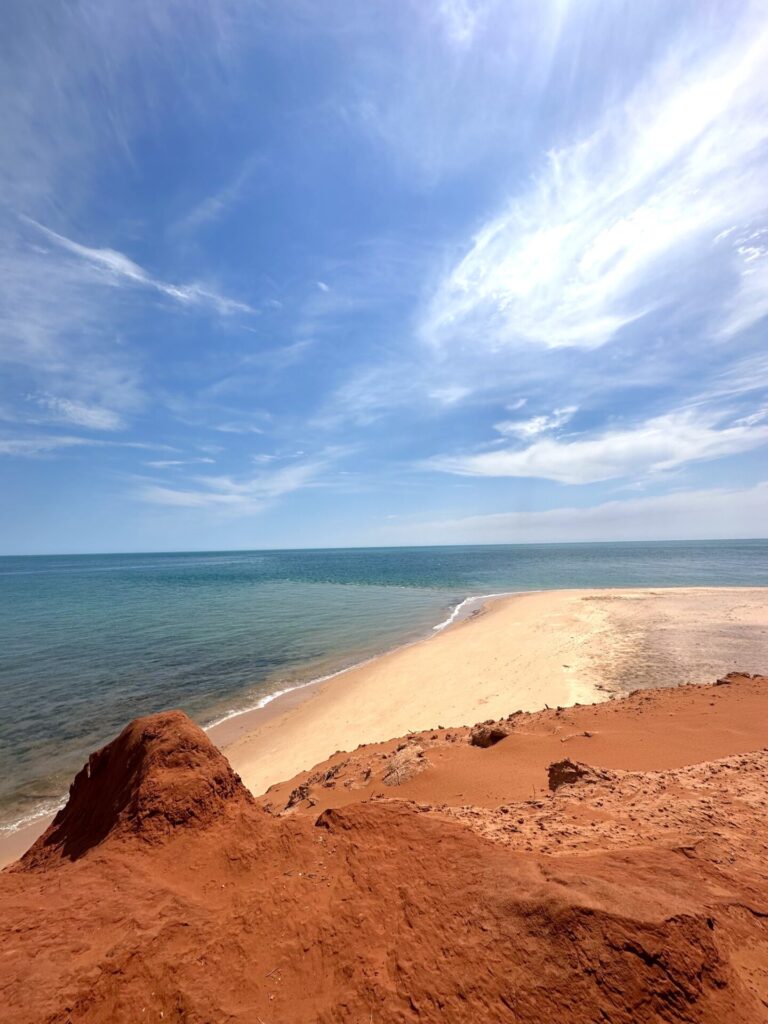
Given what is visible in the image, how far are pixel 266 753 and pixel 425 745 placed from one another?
240 inches

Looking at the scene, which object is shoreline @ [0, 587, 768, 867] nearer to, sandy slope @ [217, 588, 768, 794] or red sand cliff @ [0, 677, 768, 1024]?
sandy slope @ [217, 588, 768, 794]

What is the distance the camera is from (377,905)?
3467 mm

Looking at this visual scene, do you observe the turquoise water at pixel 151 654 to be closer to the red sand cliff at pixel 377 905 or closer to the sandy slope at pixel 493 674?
the sandy slope at pixel 493 674

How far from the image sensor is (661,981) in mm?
2732

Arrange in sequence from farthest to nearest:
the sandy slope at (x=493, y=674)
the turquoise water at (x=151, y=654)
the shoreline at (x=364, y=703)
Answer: the turquoise water at (x=151, y=654), the sandy slope at (x=493, y=674), the shoreline at (x=364, y=703)

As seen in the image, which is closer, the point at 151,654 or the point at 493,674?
the point at 493,674

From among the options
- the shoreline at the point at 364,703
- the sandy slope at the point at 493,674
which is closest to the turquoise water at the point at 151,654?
the shoreline at the point at 364,703

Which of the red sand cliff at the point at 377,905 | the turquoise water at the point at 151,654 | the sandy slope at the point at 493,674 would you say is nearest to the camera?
the red sand cliff at the point at 377,905

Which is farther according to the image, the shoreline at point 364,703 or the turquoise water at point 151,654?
the turquoise water at point 151,654

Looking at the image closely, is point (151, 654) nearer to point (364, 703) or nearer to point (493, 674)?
point (364, 703)

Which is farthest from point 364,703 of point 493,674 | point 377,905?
point 377,905

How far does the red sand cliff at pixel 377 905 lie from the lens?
2758 millimetres

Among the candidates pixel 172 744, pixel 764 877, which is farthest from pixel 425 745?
pixel 764 877

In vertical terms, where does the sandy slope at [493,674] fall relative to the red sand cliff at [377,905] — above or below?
below
